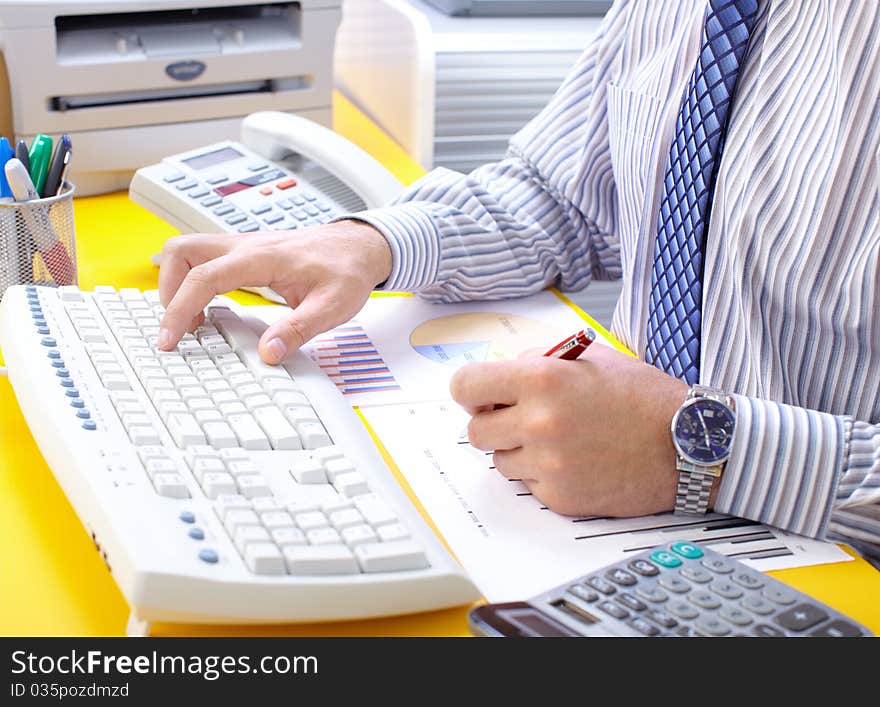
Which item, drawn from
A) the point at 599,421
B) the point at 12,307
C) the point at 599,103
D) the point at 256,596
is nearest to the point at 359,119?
the point at 599,103

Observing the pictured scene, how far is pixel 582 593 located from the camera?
1.98 ft

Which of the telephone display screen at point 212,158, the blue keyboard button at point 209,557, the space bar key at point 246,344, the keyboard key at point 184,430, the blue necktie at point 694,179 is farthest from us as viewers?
the telephone display screen at point 212,158

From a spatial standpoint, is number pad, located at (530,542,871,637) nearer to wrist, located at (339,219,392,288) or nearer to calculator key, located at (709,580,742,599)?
calculator key, located at (709,580,742,599)

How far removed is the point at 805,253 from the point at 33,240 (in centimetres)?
65

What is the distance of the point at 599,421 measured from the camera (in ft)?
Answer: 2.40

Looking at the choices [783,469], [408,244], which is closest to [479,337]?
[408,244]

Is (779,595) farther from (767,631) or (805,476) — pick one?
(805,476)

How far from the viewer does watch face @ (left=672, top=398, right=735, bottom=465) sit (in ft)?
2.38

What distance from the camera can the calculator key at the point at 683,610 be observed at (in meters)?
0.58

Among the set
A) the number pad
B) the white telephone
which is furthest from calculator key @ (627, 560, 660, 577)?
the white telephone

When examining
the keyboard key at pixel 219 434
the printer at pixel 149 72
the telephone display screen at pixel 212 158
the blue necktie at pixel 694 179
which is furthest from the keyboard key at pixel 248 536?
the printer at pixel 149 72

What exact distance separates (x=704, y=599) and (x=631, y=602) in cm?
4

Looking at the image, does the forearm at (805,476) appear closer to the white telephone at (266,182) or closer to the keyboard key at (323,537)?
the keyboard key at (323,537)
